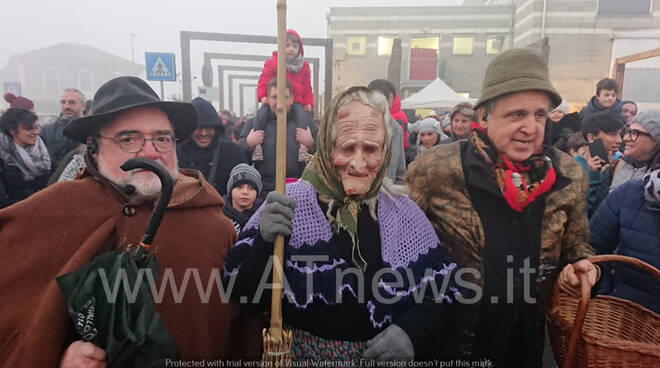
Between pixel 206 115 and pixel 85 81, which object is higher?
pixel 85 81

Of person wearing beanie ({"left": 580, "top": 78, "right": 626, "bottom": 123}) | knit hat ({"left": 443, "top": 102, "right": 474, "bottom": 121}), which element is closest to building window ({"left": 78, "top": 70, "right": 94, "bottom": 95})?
knit hat ({"left": 443, "top": 102, "right": 474, "bottom": 121})

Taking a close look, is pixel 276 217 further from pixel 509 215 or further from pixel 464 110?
pixel 464 110

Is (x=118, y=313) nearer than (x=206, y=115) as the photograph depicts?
Yes

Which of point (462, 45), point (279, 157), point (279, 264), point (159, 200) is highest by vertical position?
point (462, 45)

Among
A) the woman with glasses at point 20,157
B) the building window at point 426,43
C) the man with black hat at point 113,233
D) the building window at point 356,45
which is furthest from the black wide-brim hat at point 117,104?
the building window at point 426,43

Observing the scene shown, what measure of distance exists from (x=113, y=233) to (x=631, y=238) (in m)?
2.76

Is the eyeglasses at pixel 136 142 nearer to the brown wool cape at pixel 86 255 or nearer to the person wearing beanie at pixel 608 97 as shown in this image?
the brown wool cape at pixel 86 255

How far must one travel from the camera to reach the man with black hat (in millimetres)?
1452

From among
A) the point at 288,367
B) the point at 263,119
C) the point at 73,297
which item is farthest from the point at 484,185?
the point at 263,119

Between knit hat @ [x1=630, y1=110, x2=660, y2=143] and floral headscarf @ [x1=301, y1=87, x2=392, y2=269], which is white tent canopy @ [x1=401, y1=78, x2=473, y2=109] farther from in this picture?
floral headscarf @ [x1=301, y1=87, x2=392, y2=269]

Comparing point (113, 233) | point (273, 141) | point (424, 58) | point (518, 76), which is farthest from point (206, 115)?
point (424, 58)

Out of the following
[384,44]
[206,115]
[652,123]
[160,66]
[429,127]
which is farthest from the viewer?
[384,44]

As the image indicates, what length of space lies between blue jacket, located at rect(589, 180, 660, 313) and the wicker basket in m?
0.39

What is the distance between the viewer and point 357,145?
1.63 m
